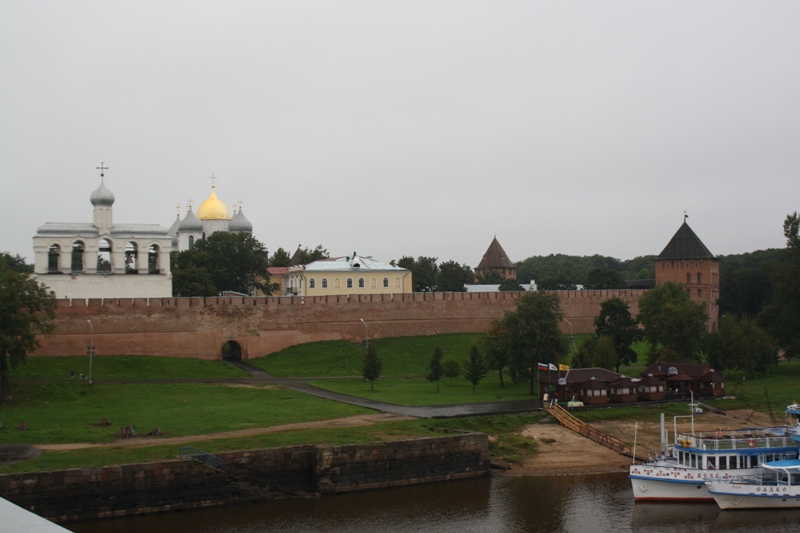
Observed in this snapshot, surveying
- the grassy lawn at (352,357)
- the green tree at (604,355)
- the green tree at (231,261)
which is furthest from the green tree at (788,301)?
the green tree at (231,261)

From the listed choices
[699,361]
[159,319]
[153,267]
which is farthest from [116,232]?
[699,361]

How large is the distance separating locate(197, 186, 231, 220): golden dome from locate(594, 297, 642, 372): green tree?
38.7 m

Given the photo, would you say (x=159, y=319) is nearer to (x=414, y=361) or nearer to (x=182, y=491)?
(x=414, y=361)

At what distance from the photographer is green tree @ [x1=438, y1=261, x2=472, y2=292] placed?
77.4 metres

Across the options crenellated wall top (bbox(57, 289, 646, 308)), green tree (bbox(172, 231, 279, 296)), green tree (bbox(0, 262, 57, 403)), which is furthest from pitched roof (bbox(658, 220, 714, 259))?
green tree (bbox(0, 262, 57, 403))

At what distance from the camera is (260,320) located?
47562 millimetres

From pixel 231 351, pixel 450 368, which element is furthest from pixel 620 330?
pixel 231 351

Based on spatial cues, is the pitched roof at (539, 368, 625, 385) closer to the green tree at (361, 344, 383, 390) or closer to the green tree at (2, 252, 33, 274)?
the green tree at (361, 344, 383, 390)

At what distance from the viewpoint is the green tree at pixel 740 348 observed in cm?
4222

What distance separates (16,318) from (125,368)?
27.5ft

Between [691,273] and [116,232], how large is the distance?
3685 centimetres

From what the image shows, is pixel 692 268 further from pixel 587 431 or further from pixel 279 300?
pixel 587 431

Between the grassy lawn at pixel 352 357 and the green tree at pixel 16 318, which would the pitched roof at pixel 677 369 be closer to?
the grassy lawn at pixel 352 357

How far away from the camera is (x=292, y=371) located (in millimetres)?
43250
